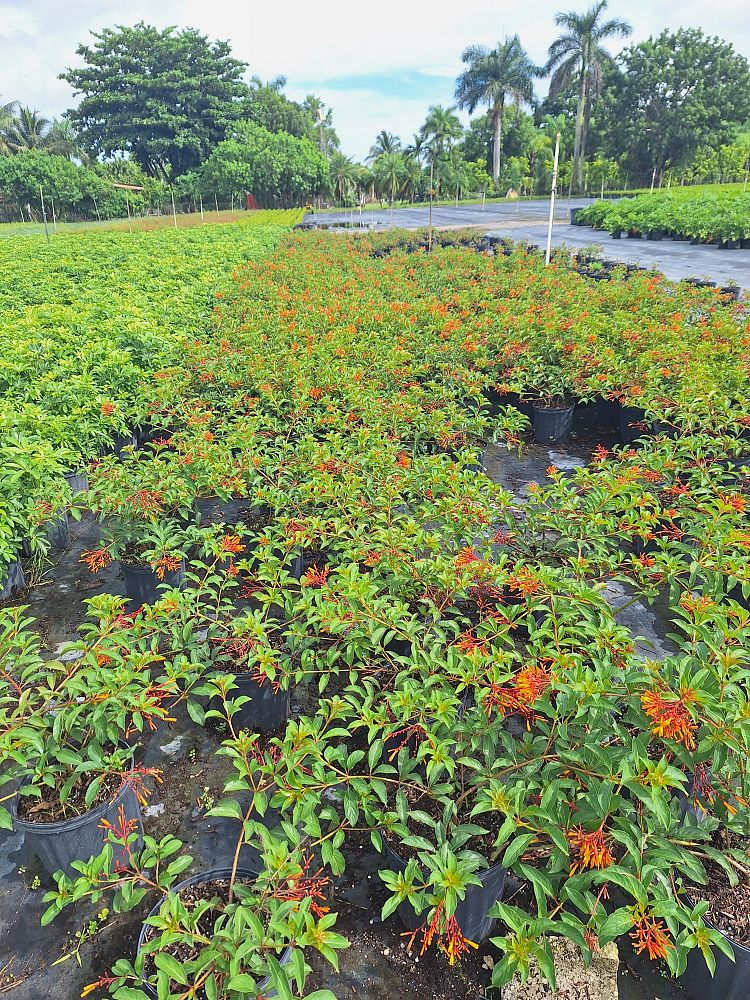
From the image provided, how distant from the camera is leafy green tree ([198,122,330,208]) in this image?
1630 inches

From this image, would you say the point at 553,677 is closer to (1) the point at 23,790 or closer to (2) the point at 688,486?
(1) the point at 23,790

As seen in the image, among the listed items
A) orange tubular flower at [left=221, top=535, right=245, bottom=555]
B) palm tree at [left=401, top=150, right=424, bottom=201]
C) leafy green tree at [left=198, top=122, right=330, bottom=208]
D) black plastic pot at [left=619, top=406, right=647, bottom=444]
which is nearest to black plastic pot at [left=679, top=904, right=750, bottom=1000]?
orange tubular flower at [left=221, top=535, right=245, bottom=555]

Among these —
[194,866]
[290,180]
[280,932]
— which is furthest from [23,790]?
[290,180]

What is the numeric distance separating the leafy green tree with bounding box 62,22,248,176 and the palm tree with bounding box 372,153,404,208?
13.0m

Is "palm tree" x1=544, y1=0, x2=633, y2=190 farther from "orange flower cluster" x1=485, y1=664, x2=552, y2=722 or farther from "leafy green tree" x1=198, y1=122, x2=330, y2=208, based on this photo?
"orange flower cluster" x1=485, y1=664, x2=552, y2=722

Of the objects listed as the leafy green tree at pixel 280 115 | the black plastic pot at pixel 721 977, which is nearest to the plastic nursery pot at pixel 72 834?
the black plastic pot at pixel 721 977

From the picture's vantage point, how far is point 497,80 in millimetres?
50594

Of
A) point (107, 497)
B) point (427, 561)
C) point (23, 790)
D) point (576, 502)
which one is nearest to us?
point (23, 790)

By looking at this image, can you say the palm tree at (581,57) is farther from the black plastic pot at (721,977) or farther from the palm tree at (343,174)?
the black plastic pot at (721,977)

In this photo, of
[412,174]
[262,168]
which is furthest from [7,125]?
[412,174]

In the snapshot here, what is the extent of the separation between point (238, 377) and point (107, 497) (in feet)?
8.10

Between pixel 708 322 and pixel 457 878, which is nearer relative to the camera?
pixel 457 878

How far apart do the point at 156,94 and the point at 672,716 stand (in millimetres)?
57925

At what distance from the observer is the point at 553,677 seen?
6.68 ft
